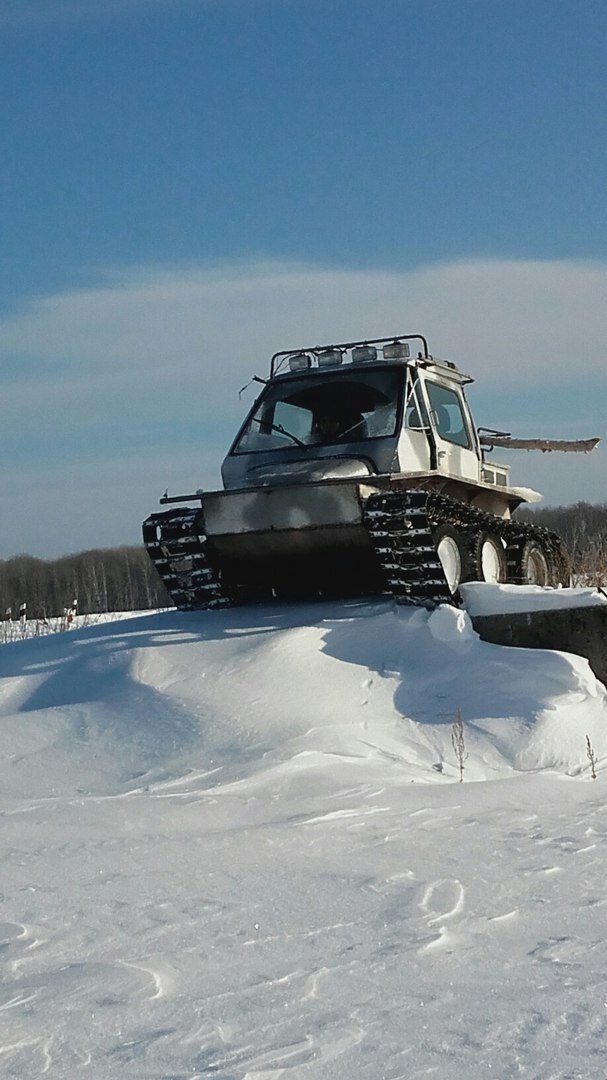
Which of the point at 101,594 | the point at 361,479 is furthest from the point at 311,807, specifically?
the point at 101,594

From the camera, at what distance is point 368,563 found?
10367mm

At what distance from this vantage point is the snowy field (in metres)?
2.96

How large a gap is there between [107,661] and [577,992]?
5.84m

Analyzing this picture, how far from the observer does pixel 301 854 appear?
4.97m

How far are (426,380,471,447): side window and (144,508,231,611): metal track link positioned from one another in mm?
2457

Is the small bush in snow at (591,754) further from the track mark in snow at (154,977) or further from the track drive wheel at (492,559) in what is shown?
the track mark in snow at (154,977)

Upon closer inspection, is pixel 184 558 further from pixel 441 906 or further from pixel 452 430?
pixel 441 906

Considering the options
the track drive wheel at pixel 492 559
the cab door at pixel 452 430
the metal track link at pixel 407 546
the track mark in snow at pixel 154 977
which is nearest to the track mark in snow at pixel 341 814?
the track mark in snow at pixel 154 977

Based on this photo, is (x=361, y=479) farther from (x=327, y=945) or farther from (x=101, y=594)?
(x=101, y=594)

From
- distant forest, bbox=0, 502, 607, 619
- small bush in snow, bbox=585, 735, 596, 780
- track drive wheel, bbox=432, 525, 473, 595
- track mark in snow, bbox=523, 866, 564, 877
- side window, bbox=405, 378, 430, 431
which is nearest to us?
track mark in snow, bbox=523, 866, 564, 877

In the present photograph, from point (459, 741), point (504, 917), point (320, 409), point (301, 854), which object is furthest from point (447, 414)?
point (504, 917)

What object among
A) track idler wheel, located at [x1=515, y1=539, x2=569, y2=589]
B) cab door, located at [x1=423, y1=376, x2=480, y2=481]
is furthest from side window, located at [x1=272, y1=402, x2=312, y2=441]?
track idler wheel, located at [x1=515, y1=539, x2=569, y2=589]

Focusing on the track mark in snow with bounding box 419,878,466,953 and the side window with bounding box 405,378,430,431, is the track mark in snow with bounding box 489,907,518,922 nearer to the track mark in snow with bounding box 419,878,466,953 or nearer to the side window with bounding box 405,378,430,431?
the track mark in snow with bounding box 419,878,466,953

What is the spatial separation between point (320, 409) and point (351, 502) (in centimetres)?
198
